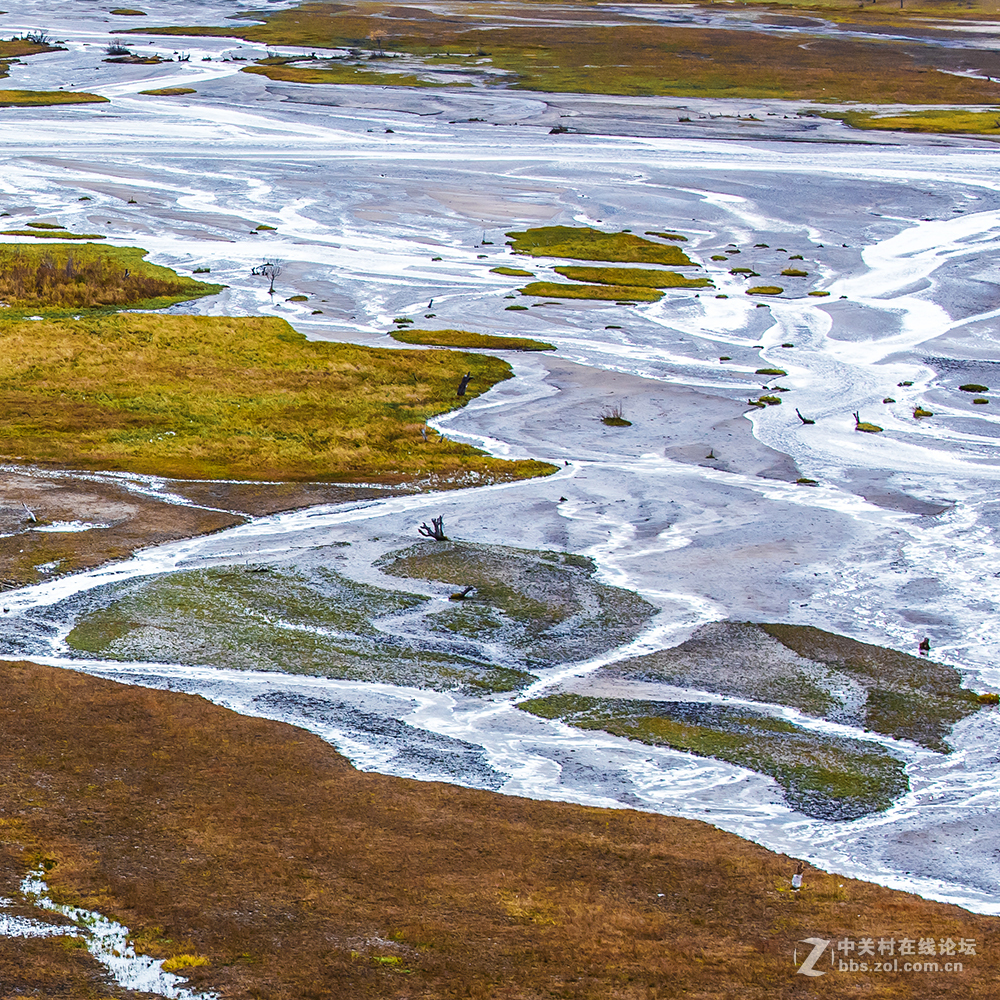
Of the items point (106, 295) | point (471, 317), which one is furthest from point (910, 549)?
point (106, 295)

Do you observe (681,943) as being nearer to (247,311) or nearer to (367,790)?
(367,790)

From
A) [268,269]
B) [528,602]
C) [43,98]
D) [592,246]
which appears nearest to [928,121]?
[592,246]

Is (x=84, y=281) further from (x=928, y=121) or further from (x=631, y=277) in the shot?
(x=928, y=121)

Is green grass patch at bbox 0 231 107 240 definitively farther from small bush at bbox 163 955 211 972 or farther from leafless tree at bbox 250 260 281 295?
small bush at bbox 163 955 211 972

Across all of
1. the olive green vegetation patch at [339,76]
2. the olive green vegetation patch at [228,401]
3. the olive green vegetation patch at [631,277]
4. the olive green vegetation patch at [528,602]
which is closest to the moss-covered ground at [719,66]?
the olive green vegetation patch at [339,76]

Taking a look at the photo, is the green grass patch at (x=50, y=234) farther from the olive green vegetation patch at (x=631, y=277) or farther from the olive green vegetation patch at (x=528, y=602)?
the olive green vegetation patch at (x=528, y=602)

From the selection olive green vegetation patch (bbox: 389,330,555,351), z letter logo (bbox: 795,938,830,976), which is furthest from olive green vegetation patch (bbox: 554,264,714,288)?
z letter logo (bbox: 795,938,830,976)
